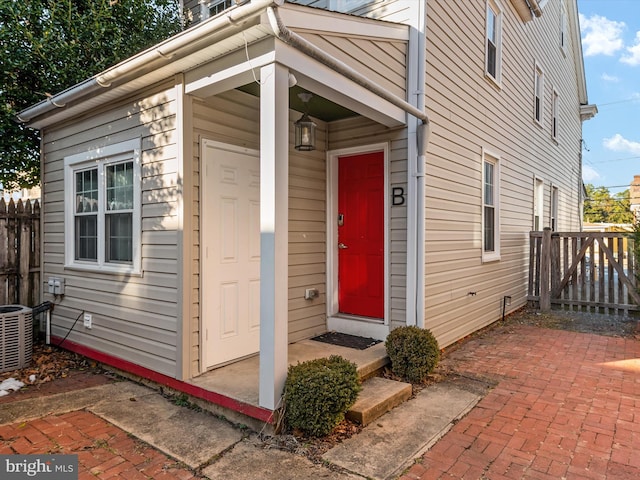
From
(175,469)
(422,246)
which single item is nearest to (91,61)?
(422,246)

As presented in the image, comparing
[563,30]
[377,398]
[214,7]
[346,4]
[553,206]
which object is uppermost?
[563,30]

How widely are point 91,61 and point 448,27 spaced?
17.0ft

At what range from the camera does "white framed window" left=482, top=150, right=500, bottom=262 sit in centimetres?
674

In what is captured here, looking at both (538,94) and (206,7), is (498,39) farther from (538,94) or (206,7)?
(206,7)

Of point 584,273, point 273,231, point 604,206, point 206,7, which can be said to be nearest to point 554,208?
point 584,273

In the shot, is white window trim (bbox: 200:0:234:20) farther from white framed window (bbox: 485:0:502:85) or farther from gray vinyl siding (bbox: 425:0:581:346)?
white framed window (bbox: 485:0:502:85)

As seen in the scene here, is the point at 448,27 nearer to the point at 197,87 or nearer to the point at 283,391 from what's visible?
the point at 197,87

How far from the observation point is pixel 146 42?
22.4 ft

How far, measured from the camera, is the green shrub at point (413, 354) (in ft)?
13.3

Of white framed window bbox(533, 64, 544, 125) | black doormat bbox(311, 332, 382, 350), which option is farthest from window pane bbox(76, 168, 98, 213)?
white framed window bbox(533, 64, 544, 125)

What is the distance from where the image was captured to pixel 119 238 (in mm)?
4547

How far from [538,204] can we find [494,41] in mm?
4368

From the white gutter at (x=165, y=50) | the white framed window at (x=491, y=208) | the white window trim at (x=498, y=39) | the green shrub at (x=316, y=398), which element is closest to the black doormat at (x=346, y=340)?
the green shrub at (x=316, y=398)

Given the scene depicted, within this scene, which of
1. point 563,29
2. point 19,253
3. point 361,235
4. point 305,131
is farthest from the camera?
A: point 563,29
